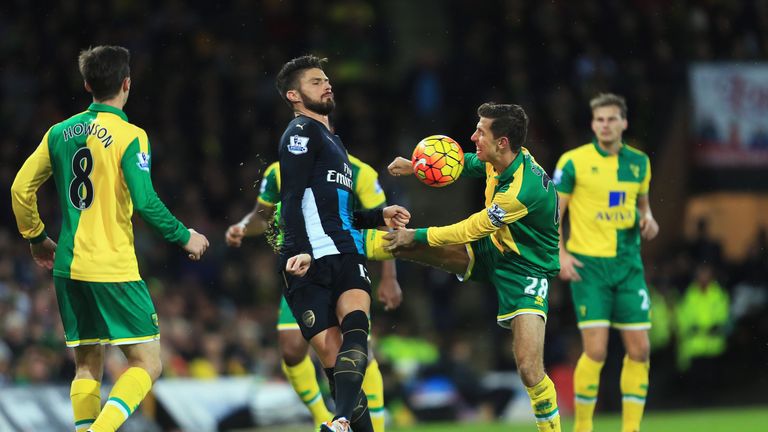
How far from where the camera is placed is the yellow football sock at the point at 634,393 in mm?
9578

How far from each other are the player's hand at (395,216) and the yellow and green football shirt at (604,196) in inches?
96.3

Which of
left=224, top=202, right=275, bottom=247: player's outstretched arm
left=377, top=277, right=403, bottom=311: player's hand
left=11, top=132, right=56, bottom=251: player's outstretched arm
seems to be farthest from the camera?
left=224, top=202, right=275, bottom=247: player's outstretched arm

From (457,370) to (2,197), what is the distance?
586 cm

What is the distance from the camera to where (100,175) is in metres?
7.34

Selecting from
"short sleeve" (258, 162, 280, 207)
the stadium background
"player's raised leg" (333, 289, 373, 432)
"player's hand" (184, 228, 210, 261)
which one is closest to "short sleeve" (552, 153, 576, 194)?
"short sleeve" (258, 162, 280, 207)

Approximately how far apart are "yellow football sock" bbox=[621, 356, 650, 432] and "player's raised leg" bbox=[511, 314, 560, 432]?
5.18 ft

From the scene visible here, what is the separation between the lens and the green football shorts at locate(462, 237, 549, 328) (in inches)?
323

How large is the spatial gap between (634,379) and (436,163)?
276 centimetres

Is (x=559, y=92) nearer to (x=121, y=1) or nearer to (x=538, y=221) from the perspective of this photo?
(x=121, y=1)

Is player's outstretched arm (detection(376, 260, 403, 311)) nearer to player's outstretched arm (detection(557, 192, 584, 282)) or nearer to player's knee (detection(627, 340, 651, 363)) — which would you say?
player's outstretched arm (detection(557, 192, 584, 282))

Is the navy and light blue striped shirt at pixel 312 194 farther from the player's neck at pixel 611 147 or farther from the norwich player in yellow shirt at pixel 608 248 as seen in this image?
the player's neck at pixel 611 147

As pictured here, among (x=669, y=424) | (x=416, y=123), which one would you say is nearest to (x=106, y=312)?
(x=669, y=424)

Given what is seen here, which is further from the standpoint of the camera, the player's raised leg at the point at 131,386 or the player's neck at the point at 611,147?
the player's neck at the point at 611,147

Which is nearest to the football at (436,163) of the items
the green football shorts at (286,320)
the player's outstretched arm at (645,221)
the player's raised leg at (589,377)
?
the green football shorts at (286,320)
